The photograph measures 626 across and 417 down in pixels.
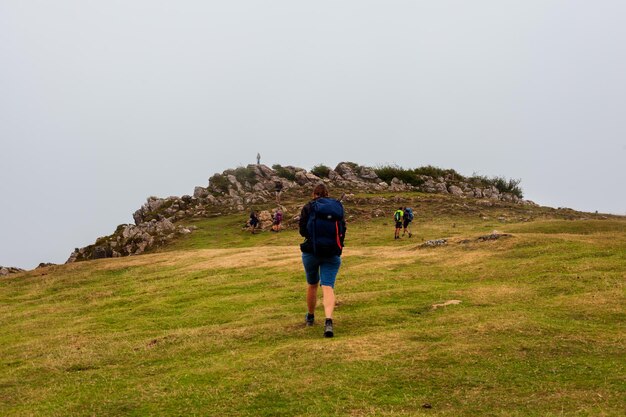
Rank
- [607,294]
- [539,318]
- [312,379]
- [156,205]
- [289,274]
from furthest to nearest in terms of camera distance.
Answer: [156,205] < [289,274] < [607,294] < [539,318] < [312,379]

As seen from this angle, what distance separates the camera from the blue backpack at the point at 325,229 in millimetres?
13648

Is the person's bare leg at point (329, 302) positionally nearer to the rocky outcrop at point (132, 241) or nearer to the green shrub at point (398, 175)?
the rocky outcrop at point (132, 241)

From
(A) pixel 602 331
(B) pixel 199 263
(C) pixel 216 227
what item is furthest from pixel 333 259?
(C) pixel 216 227

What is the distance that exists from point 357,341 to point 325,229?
2.80 m

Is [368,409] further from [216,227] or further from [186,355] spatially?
[216,227]

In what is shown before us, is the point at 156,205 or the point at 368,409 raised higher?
the point at 156,205

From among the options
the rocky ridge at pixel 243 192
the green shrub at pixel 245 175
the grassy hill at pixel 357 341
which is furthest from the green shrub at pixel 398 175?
the grassy hill at pixel 357 341

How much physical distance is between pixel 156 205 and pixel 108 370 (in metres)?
62.8

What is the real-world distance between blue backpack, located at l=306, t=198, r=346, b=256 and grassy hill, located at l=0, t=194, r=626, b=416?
2.11 meters

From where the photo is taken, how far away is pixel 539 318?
1371cm

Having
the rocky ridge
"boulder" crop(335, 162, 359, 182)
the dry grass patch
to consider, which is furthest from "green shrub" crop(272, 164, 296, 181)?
the dry grass patch

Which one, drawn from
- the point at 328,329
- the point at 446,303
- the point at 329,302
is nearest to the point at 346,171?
the point at 446,303

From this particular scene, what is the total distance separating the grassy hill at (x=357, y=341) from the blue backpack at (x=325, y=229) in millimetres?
2114

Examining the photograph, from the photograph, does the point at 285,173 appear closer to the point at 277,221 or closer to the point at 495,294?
the point at 277,221
